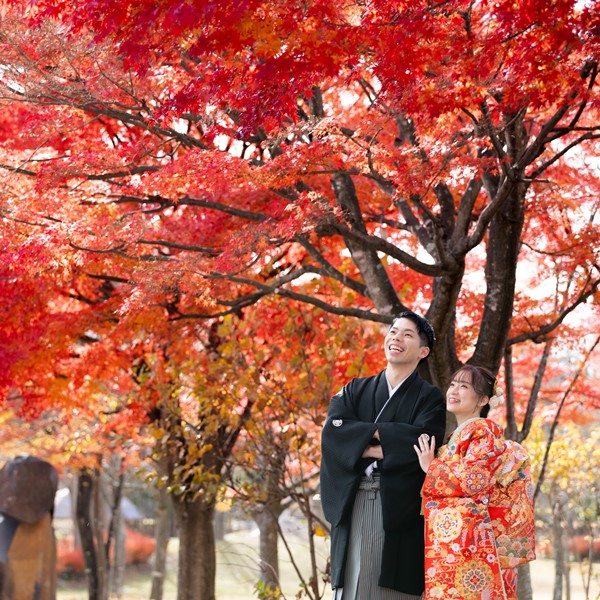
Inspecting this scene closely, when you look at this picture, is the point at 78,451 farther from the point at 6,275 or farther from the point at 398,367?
the point at 398,367

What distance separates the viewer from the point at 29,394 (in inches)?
423

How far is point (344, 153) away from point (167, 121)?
1.36m

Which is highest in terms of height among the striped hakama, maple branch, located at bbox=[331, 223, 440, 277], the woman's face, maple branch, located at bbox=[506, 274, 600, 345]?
maple branch, located at bbox=[331, 223, 440, 277]

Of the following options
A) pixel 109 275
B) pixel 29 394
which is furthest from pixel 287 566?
pixel 109 275

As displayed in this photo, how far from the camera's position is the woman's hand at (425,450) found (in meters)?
4.01

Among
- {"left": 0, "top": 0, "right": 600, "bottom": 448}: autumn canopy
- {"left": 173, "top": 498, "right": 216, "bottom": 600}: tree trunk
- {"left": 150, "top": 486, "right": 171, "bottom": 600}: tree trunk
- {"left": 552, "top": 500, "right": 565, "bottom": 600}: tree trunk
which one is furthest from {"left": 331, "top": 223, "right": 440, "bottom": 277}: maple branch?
{"left": 150, "top": 486, "right": 171, "bottom": 600}: tree trunk

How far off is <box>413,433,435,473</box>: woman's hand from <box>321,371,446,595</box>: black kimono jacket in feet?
0.09

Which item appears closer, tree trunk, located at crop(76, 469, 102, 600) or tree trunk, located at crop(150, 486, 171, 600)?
tree trunk, located at crop(150, 486, 171, 600)

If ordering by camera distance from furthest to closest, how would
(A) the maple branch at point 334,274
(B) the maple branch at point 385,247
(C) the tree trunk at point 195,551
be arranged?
(C) the tree trunk at point 195,551
(A) the maple branch at point 334,274
(B) the maple branch at point 385,247

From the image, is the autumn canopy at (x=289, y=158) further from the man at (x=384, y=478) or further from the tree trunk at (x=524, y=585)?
the tree trunk at (x=524, y=585)

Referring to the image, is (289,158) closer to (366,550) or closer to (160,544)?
(366,550)

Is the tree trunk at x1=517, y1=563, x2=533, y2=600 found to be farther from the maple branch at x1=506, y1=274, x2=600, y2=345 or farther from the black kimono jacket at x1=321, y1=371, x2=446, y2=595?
the black kimono jacket at x1=321, y1=371, x2=446, y2=595

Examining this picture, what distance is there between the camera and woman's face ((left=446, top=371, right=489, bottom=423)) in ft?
13.4

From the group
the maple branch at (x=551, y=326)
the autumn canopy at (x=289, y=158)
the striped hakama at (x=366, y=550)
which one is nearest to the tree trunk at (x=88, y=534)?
the autumn canopy at (x=289, y=158)
